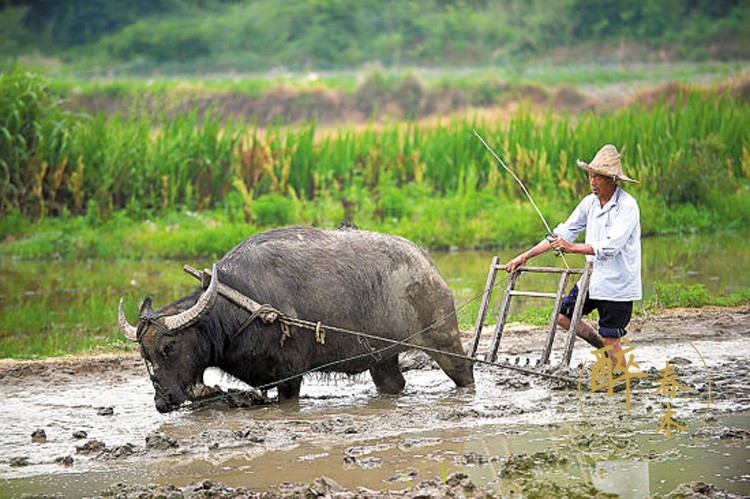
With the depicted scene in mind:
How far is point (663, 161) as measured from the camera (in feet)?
48.4

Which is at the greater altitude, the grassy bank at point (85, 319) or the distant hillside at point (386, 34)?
the distant hillside at point (386, 34)

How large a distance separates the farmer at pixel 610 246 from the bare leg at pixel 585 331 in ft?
0.52

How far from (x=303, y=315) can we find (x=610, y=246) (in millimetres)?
1941

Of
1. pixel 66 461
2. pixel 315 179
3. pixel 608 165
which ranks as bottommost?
pixel 66 461

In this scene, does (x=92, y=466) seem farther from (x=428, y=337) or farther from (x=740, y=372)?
(x=740, y=372)

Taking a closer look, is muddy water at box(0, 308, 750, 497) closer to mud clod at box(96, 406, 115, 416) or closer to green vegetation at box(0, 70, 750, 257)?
mud clod at box(96, 406, 115, 416)

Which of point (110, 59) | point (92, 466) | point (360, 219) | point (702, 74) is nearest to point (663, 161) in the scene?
point (360, 219)

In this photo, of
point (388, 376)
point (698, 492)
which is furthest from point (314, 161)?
point (698, 492)

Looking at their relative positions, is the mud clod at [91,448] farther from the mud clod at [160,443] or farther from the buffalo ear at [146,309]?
the buffalo ear at [146,309]

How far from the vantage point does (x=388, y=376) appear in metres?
7.14

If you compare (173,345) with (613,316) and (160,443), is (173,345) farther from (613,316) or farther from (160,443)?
(613,316)

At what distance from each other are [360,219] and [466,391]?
6.94 meters

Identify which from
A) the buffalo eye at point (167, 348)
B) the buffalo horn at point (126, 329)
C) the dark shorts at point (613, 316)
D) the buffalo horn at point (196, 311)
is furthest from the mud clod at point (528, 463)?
the buffalo horn at point (126, 329)

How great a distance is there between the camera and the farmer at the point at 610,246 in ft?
20.8
